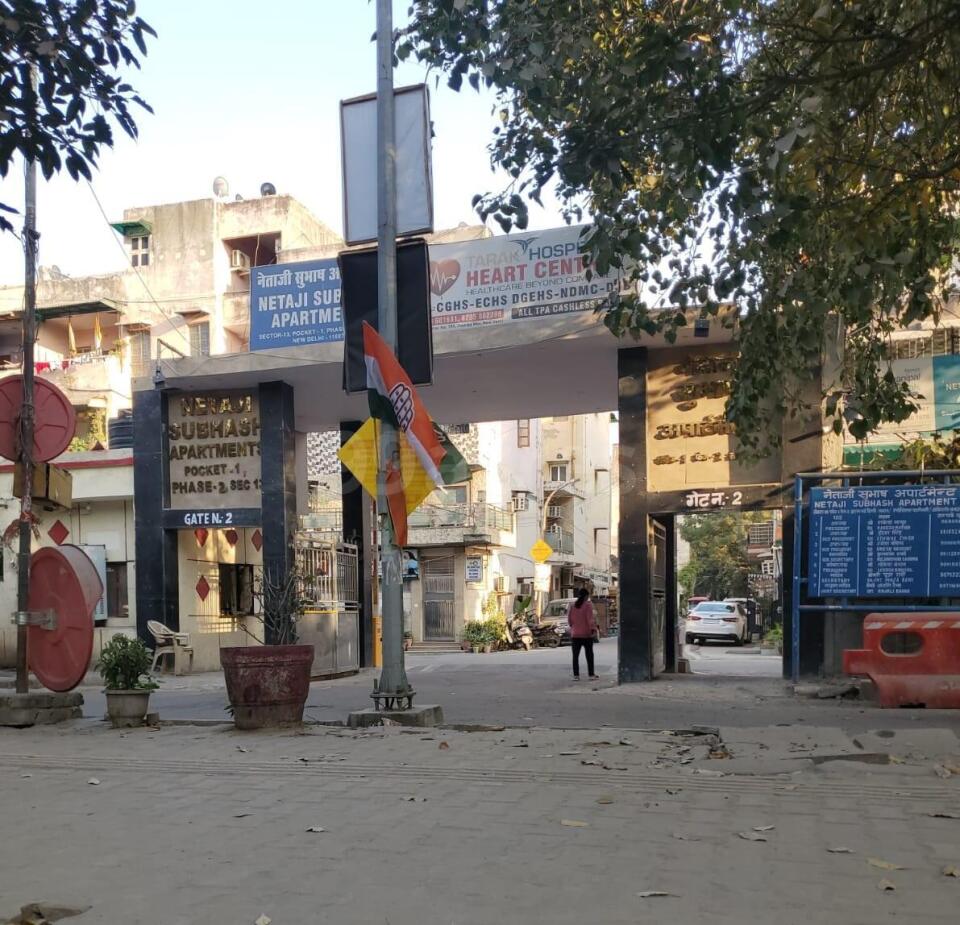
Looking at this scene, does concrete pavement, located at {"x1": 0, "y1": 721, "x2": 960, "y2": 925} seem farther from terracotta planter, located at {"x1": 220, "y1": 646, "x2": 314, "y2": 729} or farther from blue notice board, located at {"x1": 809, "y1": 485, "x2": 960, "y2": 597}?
blue notice board, located at {"x1": 809, "y1": 485, "x2": 960, "y2": 597}

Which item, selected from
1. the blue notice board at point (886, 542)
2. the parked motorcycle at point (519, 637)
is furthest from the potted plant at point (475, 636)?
the blue notice board at point (886, 542)

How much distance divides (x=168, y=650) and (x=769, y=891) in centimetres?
→ 1539

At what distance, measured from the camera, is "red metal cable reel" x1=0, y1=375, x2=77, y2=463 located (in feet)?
38.0

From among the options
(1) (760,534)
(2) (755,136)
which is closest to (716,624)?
(1) (760,534)

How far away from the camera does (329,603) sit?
17.4 m

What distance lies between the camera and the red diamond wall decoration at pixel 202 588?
781 inches

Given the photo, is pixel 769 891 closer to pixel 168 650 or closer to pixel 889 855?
pixel 889 855

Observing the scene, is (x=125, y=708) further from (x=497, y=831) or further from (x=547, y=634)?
(x=547, y=634)

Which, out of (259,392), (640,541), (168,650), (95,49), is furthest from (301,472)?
(95,49)

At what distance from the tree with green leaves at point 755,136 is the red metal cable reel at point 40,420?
5925 mm

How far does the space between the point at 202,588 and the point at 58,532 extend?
10.8ft

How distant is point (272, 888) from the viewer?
4.50 metres

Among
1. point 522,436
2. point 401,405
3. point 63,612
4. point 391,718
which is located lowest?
point 391,718

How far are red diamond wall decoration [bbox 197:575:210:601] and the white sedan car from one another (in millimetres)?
19369
